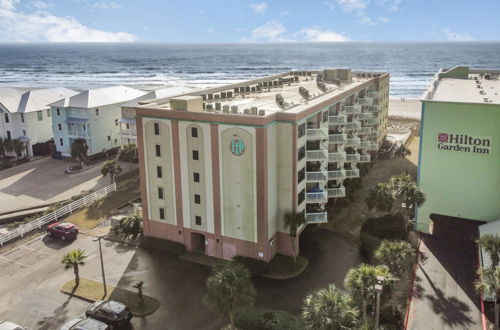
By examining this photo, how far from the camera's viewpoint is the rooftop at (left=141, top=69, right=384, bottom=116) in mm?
45062

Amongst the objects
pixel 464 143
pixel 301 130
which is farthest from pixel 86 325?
pixel 464 143

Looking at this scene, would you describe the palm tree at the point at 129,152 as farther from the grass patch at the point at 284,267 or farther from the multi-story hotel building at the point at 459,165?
the multi-story hotel building at the point at 459,165

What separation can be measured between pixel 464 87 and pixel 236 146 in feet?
117

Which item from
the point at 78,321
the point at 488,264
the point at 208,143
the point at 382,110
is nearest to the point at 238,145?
the point at 208,143

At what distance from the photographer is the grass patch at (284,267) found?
39750mm

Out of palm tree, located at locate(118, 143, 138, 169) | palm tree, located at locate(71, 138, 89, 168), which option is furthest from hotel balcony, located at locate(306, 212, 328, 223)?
palm tree, located at locate(71, 138, 89, 168)

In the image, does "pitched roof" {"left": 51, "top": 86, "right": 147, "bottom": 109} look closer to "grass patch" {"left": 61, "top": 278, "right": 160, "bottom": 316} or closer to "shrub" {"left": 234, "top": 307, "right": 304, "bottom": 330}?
"grass patch" {"left": 61, "top": 278, "right": 160, "bottom": 316}

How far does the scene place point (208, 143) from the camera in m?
40.0

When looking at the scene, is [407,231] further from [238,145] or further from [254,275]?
[238,145]

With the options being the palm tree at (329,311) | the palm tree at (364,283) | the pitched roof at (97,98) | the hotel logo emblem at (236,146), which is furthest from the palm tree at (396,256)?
the pitched roof at (97,98)

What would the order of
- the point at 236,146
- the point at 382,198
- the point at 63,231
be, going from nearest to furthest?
the point at 236,146 → the point at 382,198 → the point at 63,231

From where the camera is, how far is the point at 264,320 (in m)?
32.5

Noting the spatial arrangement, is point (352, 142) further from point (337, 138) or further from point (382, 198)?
point (382, 198)

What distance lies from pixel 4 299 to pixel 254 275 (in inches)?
814
